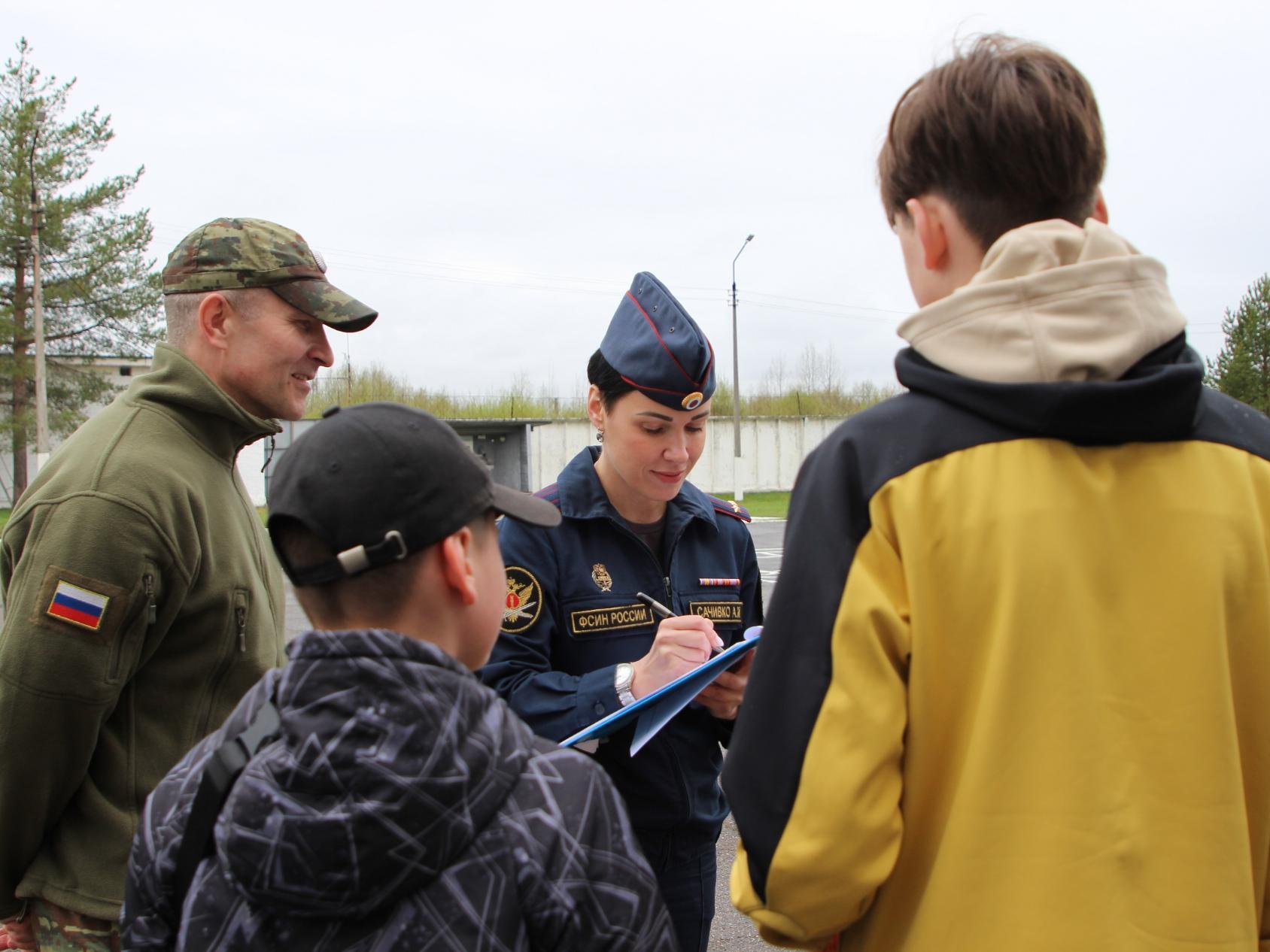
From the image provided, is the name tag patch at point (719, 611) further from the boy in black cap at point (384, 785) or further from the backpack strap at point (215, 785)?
the backpack strap at point (215, 785)

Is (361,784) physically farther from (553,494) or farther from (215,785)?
(553,494)

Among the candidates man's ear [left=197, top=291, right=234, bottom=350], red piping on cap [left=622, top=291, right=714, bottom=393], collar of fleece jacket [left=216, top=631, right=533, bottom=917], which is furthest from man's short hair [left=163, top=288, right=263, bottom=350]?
collar of fleece jacket [left=216, top=631, right=533, bottom=917]

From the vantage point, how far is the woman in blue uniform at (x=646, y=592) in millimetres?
2072

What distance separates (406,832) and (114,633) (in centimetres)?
107

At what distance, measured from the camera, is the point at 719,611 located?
234 centimetres

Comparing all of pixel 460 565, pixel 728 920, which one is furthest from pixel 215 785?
pixel 728 920

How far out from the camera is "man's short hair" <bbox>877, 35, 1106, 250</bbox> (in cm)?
121

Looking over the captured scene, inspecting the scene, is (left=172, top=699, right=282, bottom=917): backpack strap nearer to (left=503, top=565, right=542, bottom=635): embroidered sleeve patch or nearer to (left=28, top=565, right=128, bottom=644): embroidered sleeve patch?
(left=28, top=565, right=128, bottom=644): embroidered sleeve patch

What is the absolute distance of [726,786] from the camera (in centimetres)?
125

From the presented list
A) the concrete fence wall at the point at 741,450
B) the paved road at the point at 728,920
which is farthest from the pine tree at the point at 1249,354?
the paved road at the point at 728,920

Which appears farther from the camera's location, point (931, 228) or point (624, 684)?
point (624, 684)

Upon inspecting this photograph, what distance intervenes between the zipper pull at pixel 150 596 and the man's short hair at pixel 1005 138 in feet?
5.29

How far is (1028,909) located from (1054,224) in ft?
2.77

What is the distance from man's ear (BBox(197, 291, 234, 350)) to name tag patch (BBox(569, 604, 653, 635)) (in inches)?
44.0
